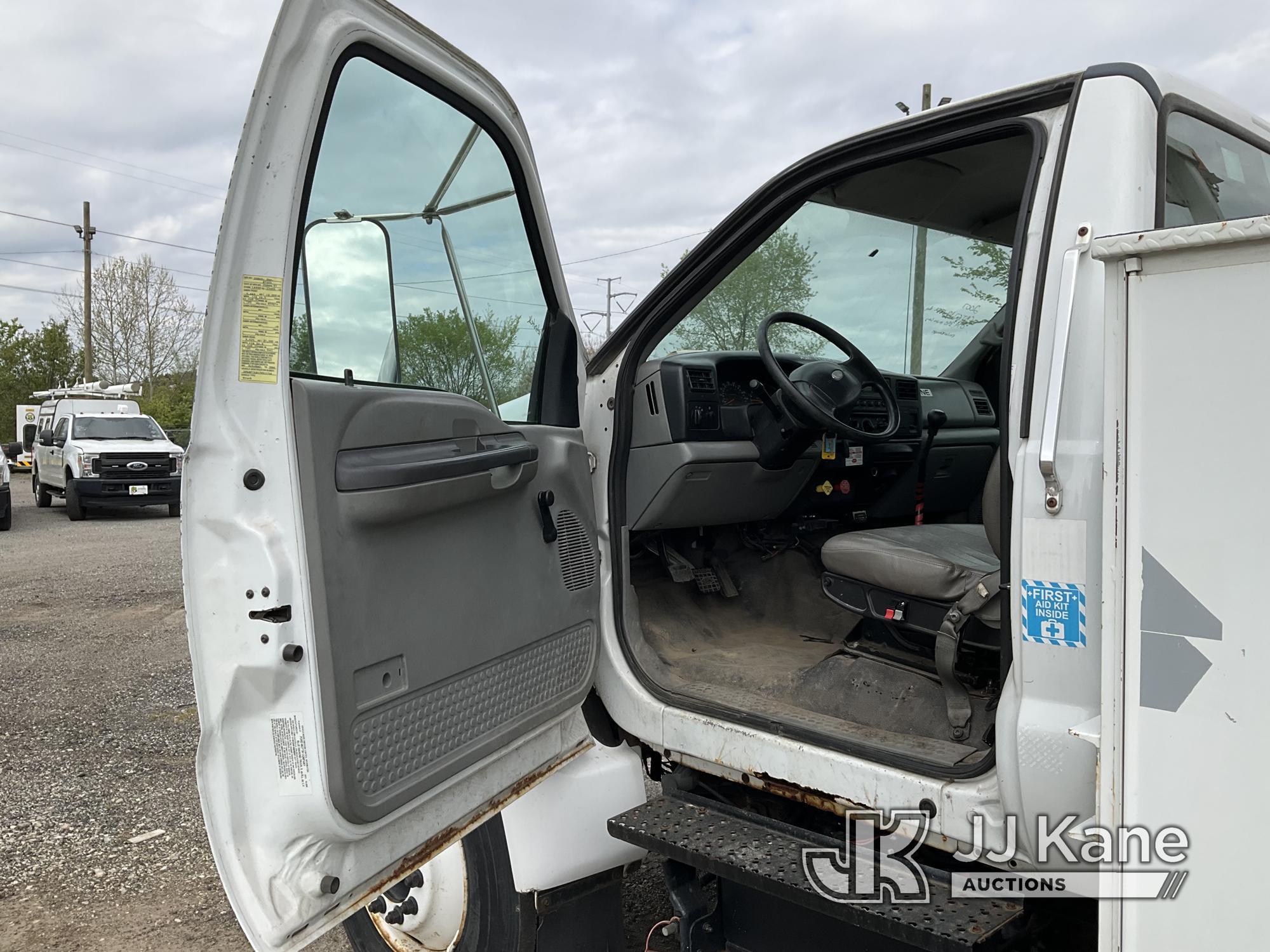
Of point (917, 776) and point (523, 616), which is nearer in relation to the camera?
point (917, 776)

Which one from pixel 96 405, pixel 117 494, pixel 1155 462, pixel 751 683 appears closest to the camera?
pixel 1155 462

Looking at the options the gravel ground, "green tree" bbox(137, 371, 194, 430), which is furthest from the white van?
"green tree" bbox(137, 371, 194, 430)

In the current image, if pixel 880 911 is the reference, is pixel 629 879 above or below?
below

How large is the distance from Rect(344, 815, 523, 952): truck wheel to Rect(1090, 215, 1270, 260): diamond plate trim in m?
1.84

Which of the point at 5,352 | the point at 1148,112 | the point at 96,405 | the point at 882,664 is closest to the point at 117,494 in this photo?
the point at 96,405

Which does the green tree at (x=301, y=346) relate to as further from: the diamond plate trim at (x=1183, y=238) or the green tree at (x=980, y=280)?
the green tree at (x=980, y=280)

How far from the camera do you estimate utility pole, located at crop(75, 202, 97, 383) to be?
3072cm

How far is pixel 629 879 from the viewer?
3.48 meters

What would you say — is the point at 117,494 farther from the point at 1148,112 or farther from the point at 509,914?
the point at 1148,112

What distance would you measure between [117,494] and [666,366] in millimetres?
13754

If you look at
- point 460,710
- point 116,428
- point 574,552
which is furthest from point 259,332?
point 116,428

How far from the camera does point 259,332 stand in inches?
68.9

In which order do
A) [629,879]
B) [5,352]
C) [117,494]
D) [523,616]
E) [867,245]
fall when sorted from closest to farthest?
[523,616]
[867,245]
[629,879]
[117,494]
[5,352]

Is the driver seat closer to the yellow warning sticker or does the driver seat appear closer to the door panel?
the door panel
